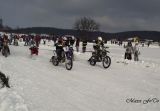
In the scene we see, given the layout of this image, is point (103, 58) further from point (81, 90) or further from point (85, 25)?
point (85, 25)

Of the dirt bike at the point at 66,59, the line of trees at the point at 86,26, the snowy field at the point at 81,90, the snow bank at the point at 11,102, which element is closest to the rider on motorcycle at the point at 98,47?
the snowy field at the point at 81,90

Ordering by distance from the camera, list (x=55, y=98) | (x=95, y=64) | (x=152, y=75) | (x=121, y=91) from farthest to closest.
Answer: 1. (x=95, y=64)
2. (x=152, y=75)
3. (x=121, y=91)
4. (x=55, y=98)

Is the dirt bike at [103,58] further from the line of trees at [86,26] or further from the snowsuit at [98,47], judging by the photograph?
the line of trees at [86,26]

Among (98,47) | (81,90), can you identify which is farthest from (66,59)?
(81,90)

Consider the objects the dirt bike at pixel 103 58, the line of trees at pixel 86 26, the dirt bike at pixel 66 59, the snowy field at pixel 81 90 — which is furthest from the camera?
the line of trees at pixel 86 26

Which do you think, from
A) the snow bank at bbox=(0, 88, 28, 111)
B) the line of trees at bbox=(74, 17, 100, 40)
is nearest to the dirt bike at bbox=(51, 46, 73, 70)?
the snow bank at bbox=(0, 88, 28, 111)

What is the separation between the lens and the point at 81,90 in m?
13.0

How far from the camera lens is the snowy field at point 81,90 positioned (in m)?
10.3

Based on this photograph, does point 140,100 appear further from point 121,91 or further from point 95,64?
point 95,64

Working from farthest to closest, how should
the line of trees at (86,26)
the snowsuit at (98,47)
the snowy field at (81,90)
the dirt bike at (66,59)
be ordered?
the line of trees at (86,26), the snowsuit at (98,47), the dirt bike at (66,59), the snowy field at (81,90)

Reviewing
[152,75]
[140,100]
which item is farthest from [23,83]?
[152,75]

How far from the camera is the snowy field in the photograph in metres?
10.3

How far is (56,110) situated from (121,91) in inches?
164

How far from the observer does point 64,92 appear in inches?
487
